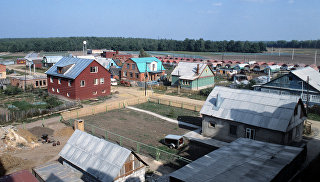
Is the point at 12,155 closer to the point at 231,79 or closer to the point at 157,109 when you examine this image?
the point at 157,109

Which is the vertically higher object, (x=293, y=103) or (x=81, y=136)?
(x=293, y=103)

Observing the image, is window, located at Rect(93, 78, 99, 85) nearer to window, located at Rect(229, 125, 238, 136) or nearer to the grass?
window, located at Rect(229, 125, 238, 136)

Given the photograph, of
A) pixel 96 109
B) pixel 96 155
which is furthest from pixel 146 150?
pixel 96 109

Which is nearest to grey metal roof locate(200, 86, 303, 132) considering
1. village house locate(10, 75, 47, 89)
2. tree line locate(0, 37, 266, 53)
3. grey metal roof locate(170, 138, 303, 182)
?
grey metal roof locate(170, 138, 303, 182)

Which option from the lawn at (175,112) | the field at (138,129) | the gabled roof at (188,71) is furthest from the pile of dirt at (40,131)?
the gabled roof at (188,71)

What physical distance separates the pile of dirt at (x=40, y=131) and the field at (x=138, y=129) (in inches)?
140

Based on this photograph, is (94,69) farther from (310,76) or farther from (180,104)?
(310,76)

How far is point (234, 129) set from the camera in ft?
75.8

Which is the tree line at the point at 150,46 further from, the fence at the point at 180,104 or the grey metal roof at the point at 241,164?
the grey metal roof at the point at 241,164

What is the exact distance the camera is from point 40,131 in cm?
2658

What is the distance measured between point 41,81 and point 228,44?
425 feet

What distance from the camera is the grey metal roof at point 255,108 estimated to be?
69.2 feet

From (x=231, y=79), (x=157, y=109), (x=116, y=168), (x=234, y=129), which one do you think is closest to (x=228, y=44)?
(x=231, y=79)

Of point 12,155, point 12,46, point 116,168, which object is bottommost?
point 12,155
